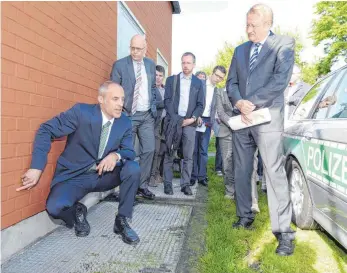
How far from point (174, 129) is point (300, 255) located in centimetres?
259

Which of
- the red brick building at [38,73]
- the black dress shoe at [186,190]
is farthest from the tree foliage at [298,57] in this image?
the red brick building at [38,73]

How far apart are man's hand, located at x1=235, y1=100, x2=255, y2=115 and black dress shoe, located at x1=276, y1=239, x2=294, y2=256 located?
1.19m

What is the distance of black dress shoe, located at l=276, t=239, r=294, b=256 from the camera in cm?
287

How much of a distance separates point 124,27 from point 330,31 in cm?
2759

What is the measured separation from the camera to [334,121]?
2.78 m

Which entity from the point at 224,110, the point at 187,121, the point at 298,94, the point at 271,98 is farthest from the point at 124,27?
the point at 271,98

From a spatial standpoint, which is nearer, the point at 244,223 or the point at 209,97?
the point at 244,223

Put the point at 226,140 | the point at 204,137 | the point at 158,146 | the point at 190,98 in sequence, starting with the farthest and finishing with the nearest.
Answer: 1. the point at 204,137
2. the point at 158,146
3. the point at 190,98
4. the point at 226,140

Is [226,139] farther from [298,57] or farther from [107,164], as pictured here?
[298,57]

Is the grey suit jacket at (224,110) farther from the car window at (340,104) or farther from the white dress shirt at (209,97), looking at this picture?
the car window at (340,104)

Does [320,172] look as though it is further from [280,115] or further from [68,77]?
[68,77]

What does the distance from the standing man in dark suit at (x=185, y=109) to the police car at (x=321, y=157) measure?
4.78 ft

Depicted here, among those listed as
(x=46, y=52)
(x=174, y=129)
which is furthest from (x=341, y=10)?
(x=46, y=52)

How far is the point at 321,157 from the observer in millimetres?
2871
